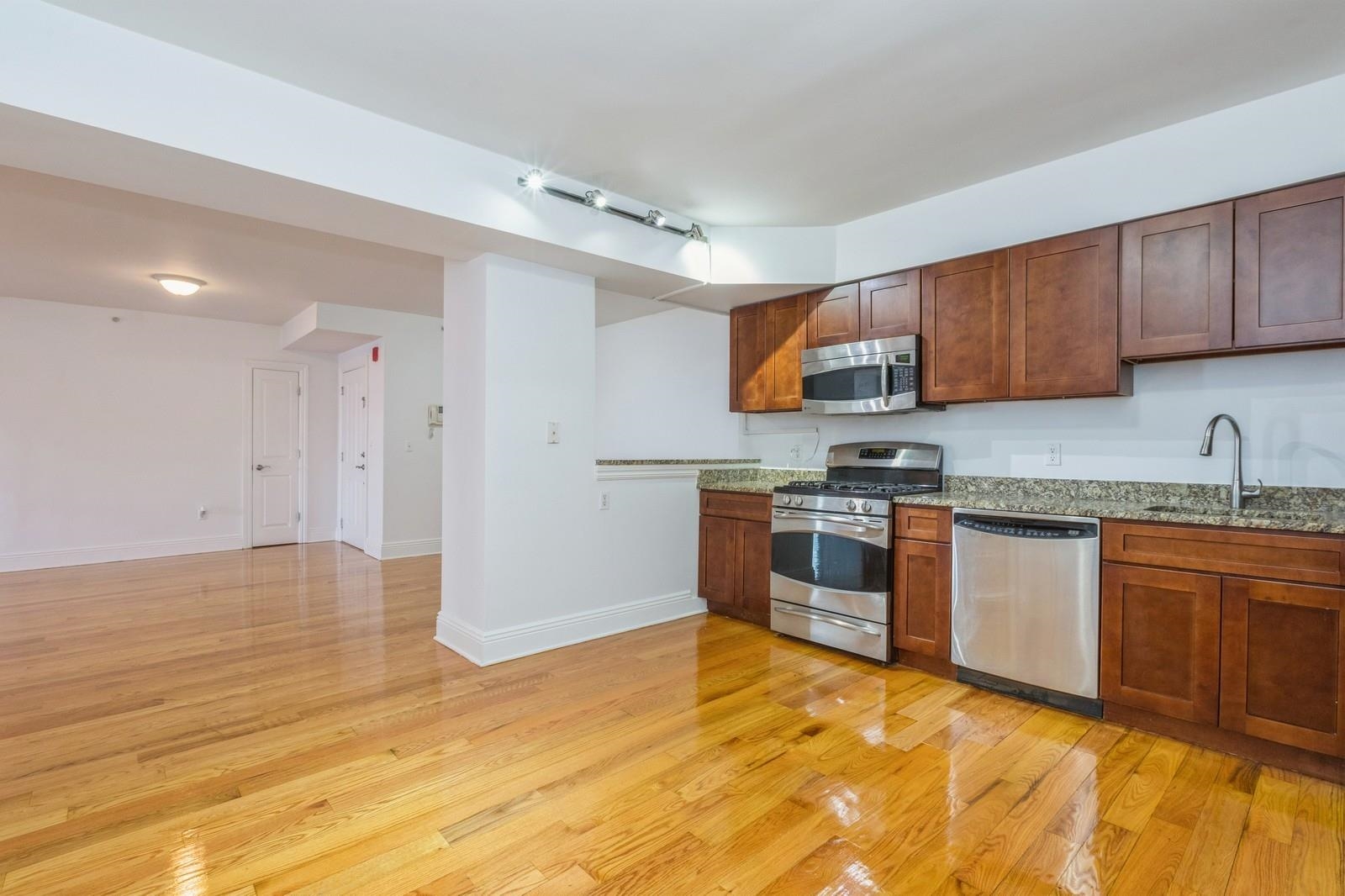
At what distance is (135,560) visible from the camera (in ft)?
19.5

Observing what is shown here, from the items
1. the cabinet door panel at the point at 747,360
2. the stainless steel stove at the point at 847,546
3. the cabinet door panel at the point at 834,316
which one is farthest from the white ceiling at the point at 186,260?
the stainless steel stove at the point at 847,546

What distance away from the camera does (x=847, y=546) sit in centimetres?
337

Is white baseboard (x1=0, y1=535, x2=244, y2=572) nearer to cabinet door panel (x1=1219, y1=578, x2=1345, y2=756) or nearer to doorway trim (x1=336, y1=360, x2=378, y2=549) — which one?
doorway trim (x1=336, y1=360, x2=378, y2=549)

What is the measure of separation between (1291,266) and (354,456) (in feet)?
24.7

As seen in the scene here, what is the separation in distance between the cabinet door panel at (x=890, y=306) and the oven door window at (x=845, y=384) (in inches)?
9.1

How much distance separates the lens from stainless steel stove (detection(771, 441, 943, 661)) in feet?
10.6

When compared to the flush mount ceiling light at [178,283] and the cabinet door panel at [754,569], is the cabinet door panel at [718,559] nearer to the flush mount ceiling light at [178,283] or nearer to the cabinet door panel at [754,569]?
the cabinet door panel at [754,569]

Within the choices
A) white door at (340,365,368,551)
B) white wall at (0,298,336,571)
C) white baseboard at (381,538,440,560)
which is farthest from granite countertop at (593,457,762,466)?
white wall at (0,298,336,571)

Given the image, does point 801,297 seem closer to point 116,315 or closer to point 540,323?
point 540,323

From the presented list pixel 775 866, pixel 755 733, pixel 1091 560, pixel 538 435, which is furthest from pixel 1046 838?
pixel 538 435

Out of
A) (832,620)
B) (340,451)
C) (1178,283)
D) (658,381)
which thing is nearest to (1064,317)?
(1178,283)

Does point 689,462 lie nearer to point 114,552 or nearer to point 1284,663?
point 1284,663

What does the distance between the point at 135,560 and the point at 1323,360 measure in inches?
339

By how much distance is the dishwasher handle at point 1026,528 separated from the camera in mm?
2604
